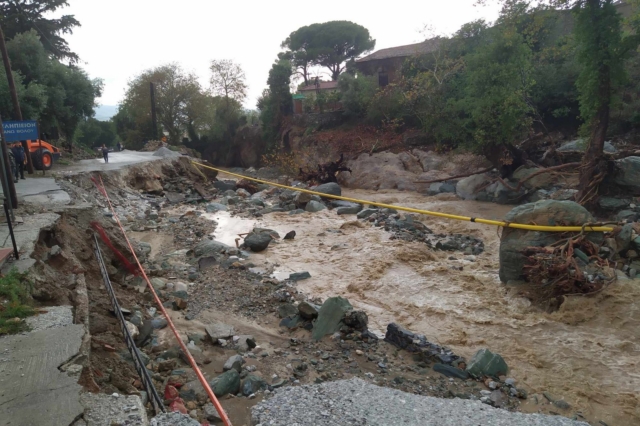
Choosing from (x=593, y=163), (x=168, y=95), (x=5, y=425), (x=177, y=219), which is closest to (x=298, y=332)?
(x=5, y=425)

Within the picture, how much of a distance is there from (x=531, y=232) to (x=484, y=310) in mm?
1695

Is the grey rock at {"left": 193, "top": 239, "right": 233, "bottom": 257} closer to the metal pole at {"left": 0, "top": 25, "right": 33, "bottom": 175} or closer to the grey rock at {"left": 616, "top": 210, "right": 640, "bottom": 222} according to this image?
the metal pole at {"left": 0, "top": 25, "right": 33, "bottom": 175}

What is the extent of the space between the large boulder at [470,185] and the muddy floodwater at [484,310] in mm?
5193

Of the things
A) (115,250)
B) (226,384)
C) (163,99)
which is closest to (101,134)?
(163,99)

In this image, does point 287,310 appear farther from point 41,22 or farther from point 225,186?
point 41,22

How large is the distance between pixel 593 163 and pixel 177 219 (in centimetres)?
1243

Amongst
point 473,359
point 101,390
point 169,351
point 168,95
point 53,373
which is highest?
point 168,95

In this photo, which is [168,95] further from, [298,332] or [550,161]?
[298,332]

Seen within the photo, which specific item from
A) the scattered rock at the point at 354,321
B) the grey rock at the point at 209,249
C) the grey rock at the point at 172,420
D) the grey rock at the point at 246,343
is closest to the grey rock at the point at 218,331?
the grey rock at the point at 246,343

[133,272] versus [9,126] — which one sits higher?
[9,126]

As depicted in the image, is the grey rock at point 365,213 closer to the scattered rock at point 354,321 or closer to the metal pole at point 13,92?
the scattered rock at point 354,321

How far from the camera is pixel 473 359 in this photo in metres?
5.34

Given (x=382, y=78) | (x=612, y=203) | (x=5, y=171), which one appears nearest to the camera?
(x=5, y=171)

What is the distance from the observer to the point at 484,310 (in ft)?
23.4
